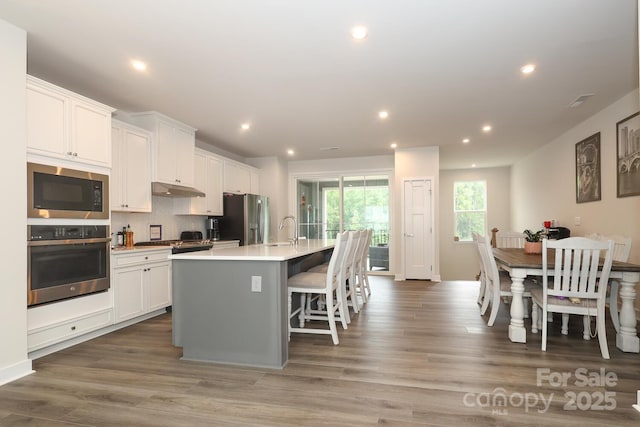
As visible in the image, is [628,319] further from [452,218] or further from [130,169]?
[452,218]

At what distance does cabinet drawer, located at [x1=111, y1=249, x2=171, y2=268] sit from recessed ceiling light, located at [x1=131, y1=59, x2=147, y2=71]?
5.88ft

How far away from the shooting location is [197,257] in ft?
8.98

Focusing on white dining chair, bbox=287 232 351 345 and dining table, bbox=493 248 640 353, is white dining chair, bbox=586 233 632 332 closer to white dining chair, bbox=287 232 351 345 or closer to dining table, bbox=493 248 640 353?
dining table, bbox=493 248 640 353

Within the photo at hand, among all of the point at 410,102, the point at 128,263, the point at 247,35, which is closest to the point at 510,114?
the point at 410,102

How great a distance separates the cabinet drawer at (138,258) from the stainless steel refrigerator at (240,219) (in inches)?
68.1

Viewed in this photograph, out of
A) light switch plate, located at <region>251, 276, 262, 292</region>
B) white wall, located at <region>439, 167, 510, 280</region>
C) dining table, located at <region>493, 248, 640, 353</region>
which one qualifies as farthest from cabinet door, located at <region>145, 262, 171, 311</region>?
white wall, located at <region>439, 167, 510, 280</region>

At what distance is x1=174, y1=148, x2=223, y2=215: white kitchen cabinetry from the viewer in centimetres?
520

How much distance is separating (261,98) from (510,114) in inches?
127

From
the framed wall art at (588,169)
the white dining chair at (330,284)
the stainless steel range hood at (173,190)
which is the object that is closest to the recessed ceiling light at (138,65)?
the stainless steel range hood at (173,190)

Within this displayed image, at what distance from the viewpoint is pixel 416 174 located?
6672mm

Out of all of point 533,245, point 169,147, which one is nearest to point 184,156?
point 169,147

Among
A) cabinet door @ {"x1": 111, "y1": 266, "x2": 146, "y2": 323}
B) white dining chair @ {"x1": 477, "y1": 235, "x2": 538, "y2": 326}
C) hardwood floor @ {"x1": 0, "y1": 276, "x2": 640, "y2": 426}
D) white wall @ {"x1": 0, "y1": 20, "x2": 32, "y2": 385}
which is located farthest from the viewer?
cabinet door @ {"x1": 111, "y1": 266, "x2": 146, "y2": 323}

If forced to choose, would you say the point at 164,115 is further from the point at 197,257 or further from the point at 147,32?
the point at 197,257

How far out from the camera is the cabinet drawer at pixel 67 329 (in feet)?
9.04
